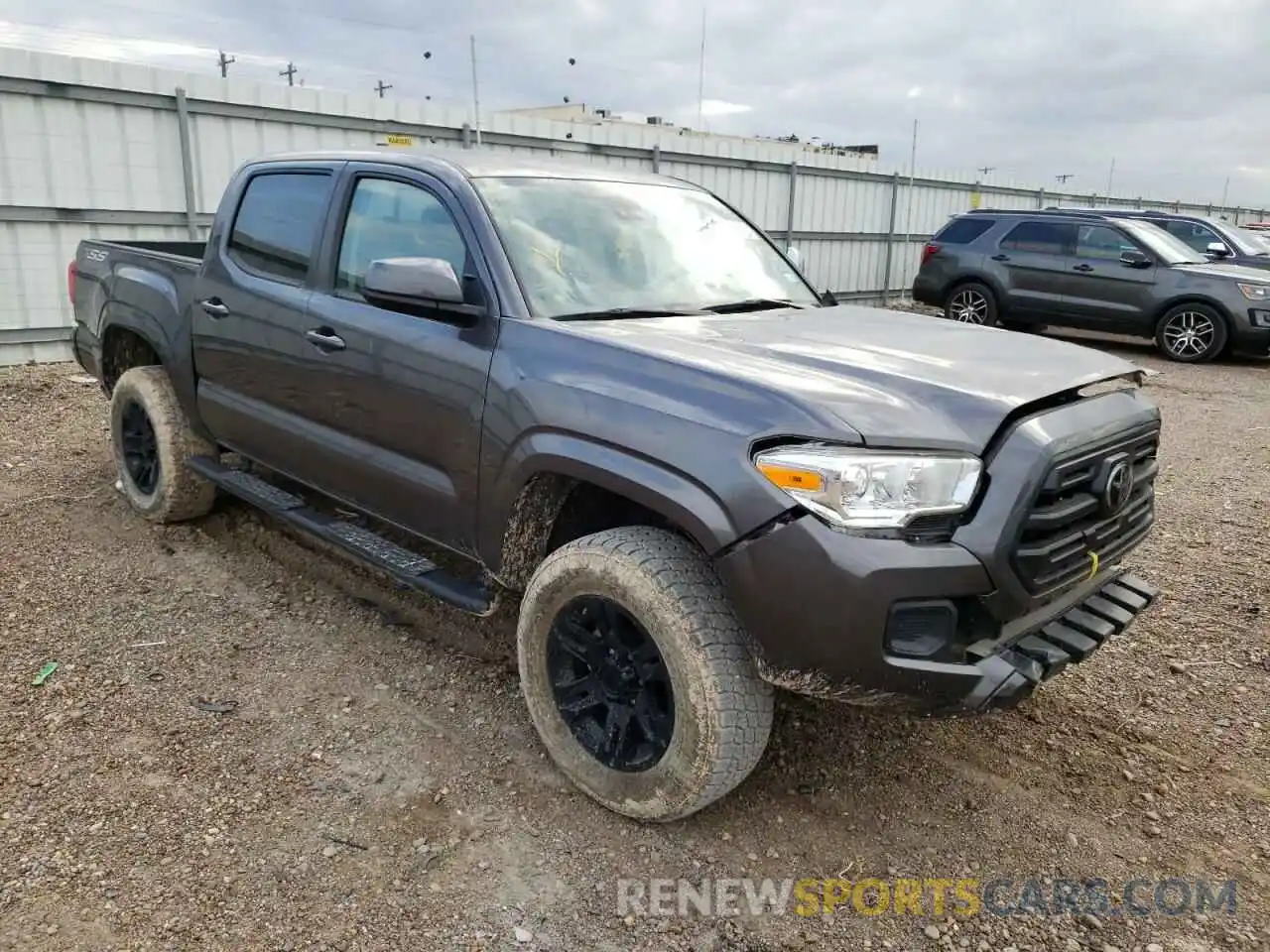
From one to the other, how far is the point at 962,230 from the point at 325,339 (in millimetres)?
12042

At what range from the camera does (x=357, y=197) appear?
3736 mm

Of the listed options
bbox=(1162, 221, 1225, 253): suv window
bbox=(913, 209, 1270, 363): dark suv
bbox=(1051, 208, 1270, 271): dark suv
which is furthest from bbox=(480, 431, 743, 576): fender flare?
bbox=(1162, 221, 1225, 253): suv window

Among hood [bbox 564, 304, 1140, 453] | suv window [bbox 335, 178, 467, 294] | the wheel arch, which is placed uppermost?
suv window [bbox 335, 178, 467, 294]

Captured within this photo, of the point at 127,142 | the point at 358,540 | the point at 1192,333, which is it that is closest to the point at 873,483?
the point at 358,540

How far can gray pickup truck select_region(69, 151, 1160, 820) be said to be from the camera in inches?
93.0

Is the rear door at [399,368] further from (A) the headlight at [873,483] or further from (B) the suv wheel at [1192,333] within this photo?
(B) the suv wheel at [1192,333]

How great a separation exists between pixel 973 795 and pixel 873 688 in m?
0.87

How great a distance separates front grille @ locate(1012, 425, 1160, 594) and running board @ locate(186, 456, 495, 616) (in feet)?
5.53

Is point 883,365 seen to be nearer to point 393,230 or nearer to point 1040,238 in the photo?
point 393,230

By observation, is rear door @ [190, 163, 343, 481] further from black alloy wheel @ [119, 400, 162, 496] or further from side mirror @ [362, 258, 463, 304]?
side mirror @ [362, 258, 463, 304]

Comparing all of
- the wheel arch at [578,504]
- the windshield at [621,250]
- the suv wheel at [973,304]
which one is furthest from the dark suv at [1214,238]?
the wheel arch at [578,504]

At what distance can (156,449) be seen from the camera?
4934mm

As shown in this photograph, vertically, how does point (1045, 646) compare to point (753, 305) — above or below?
below

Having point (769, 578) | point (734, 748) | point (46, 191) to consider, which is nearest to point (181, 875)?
point (734, 748)
